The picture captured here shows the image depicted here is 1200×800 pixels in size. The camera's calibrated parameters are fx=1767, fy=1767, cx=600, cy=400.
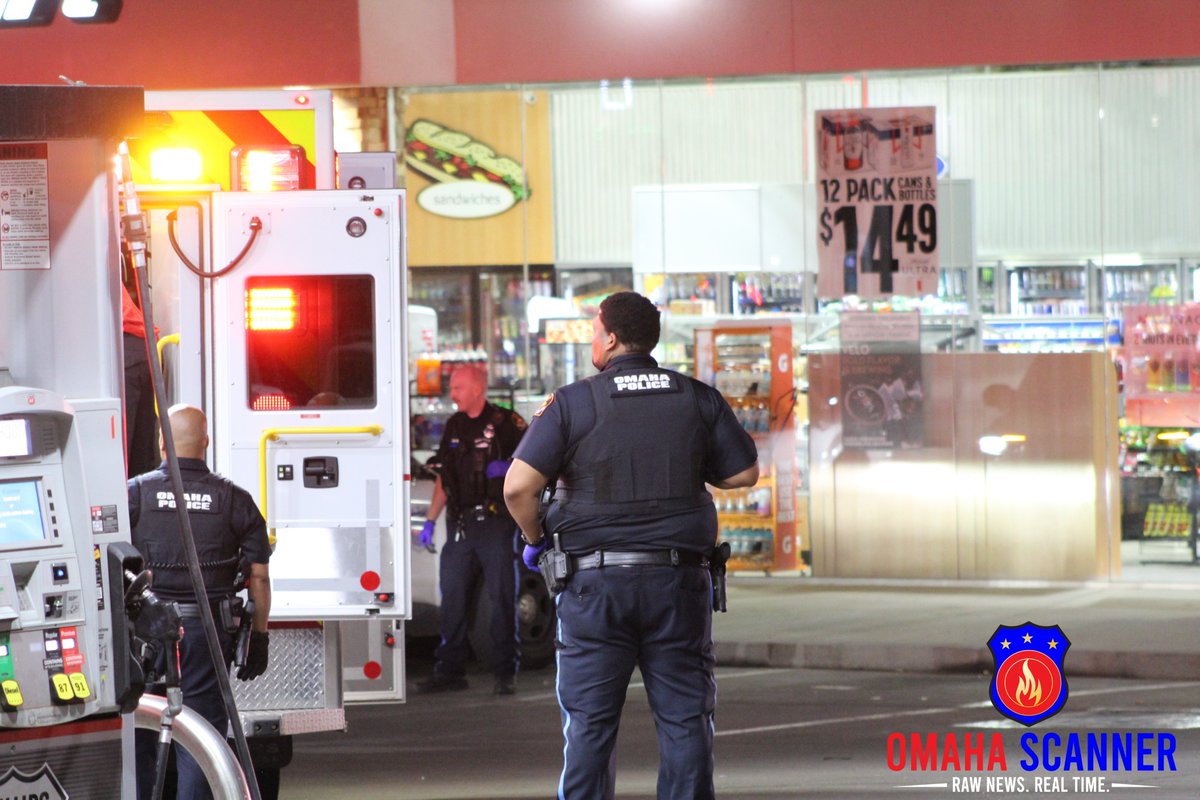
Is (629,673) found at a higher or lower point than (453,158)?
lower

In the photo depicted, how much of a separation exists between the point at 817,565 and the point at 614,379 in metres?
9.65

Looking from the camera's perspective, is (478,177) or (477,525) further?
(478,177)

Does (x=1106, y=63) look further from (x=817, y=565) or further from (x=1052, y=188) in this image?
(x=817, y=565)

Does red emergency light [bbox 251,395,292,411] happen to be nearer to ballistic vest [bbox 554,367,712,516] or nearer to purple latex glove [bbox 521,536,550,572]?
purple latex glove [bbox 521,536,550,572]

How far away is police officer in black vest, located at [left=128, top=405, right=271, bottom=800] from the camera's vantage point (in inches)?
251

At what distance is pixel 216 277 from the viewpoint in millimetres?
7289

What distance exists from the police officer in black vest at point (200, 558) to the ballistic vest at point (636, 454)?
1.34 m

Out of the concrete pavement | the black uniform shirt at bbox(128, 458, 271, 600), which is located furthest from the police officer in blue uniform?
the concrete pavement

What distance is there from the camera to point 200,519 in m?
6.49

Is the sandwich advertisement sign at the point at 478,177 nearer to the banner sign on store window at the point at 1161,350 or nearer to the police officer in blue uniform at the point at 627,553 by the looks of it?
the banner sign on store window at the point at 1161,350

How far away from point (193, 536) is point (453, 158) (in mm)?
9592

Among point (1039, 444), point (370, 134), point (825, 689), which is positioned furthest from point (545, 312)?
point (825, 689)

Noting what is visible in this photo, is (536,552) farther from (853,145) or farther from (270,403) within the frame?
(853,145)

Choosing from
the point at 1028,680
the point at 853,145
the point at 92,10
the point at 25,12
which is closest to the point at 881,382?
the point at 853,145
